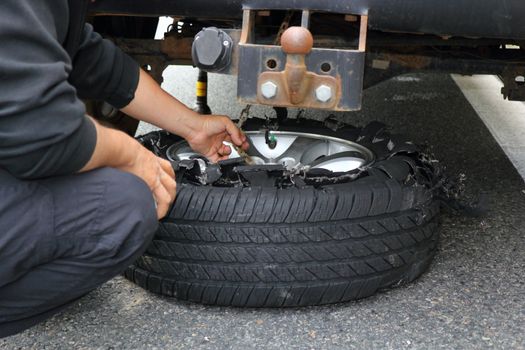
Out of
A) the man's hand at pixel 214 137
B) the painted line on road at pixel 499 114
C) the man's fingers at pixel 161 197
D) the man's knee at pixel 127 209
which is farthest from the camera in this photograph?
the painted line on road at pixel 499 114

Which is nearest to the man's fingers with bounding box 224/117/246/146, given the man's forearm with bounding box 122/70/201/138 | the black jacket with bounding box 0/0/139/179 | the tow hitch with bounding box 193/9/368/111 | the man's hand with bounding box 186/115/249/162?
the man's hand with bounding box 186/115/249/162

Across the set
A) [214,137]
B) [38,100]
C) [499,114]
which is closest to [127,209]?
[38,100]

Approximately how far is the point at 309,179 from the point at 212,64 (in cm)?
47

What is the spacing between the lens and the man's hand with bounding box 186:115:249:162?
2.39m

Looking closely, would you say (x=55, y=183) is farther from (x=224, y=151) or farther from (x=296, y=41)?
(x=224, y=151)

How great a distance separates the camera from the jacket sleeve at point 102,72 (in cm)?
199

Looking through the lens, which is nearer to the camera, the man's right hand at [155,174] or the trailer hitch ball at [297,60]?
the man's right hand at [155,174]

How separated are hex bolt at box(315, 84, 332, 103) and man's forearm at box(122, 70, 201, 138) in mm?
614

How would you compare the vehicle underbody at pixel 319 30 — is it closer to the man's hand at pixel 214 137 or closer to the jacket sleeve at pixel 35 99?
the man's hand at pixel 214 137

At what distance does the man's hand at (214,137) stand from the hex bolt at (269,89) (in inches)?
21.2

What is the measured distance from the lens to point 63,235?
1.45 meters

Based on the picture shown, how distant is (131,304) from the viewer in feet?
7.05

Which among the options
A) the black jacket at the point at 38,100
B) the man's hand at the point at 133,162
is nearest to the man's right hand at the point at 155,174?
the man's hand at the point at 133,162

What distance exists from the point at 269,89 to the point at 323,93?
138mm
